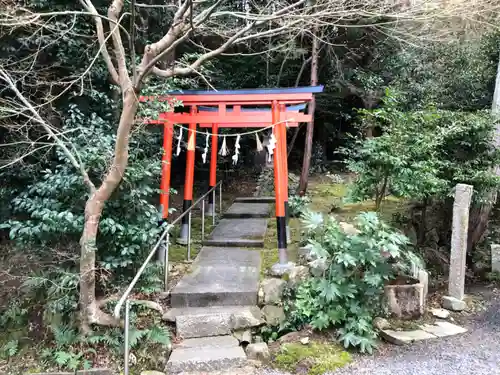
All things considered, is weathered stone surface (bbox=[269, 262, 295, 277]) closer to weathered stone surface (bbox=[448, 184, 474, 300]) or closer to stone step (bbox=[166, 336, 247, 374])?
stone step (bbox=[166, 336, 247, 374])

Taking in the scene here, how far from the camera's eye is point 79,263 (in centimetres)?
423

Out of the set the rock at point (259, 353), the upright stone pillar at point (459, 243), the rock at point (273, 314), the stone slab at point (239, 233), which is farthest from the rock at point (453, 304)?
the stone slab at point (239, 233)

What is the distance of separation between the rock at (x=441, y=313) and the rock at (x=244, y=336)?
2418mm

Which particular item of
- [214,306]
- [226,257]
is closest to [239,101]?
[226,257]

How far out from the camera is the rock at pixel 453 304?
509 centimetres

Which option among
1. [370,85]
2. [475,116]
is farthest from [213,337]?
[370,85]

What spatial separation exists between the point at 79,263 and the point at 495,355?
4.46 meters

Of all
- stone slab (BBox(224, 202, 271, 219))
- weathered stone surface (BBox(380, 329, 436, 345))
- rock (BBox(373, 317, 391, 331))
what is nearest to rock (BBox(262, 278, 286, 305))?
rock (BBox(373, 317, 391, 331))

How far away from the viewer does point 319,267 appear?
4539 millimetres

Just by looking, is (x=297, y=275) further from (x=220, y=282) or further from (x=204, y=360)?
(x=204, y=360)

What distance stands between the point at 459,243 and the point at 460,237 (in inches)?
3.3

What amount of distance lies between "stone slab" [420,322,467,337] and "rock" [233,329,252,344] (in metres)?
2.02

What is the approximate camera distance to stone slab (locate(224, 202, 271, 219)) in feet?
27.8

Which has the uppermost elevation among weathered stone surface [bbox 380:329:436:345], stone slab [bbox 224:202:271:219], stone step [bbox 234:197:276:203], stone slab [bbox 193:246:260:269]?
stone step [bbox 234:197:276:203]
